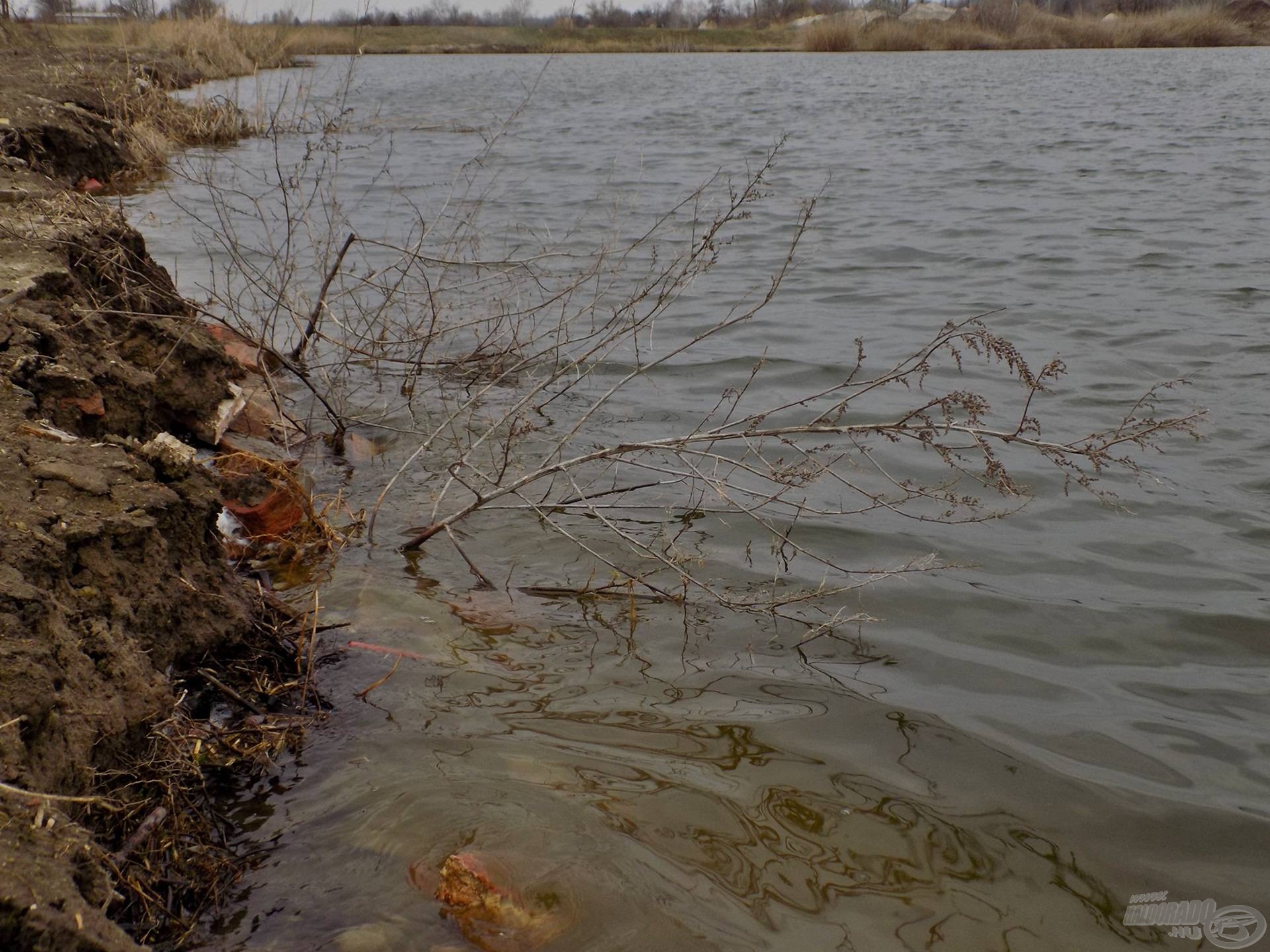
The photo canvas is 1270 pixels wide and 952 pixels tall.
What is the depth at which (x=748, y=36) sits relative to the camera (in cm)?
4991

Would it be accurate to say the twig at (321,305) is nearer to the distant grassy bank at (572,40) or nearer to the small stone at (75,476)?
the small stone at (75,476)

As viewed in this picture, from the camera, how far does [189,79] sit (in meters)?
18.1

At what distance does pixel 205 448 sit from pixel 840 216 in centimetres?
791

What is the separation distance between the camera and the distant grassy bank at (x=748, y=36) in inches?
763

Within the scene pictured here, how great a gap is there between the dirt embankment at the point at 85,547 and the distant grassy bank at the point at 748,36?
6385 mm

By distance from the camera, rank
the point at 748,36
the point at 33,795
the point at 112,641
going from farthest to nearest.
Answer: the point at 748,36 < the point at 112,641 < the point at 33,795

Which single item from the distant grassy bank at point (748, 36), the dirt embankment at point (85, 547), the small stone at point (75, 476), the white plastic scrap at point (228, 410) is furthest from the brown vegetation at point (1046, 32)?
the small stone at point (75, 476)

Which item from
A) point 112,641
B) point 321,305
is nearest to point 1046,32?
point 321,305

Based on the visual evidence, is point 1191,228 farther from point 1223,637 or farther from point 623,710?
point 623,710

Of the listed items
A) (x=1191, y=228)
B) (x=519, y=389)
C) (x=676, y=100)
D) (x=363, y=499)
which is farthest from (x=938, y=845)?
(x=676, y=100)

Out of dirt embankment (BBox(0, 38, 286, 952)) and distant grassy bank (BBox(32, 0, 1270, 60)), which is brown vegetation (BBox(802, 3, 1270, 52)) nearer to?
distant grassy bank (BBox(32, 0, 1270, 60))

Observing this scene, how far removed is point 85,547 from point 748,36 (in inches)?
2062

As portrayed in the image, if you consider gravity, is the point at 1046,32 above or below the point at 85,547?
above

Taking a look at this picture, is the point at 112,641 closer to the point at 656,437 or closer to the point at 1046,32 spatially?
the point at 656,437
